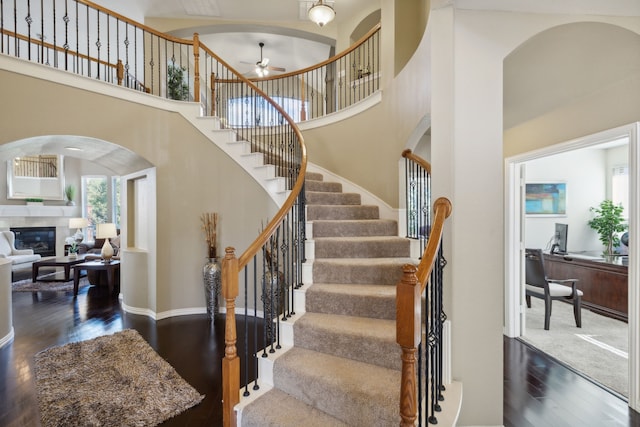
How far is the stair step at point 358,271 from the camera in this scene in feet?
9.26

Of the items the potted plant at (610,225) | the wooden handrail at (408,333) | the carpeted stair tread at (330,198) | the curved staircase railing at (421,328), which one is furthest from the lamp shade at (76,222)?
the potted plant at (610,225)

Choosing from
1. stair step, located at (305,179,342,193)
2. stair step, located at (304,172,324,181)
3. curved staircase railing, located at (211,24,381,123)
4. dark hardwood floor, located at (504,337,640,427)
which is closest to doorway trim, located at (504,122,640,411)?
dark hardwood floor, located at (504,337,640,427)

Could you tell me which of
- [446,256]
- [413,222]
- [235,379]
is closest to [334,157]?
[413,222]

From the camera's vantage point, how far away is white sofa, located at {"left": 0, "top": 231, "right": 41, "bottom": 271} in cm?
717

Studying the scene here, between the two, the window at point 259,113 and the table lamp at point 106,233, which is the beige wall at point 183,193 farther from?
the table lamp at point 106,233

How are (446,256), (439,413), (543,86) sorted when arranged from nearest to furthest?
(439,413) < (446,256) < (543,86)

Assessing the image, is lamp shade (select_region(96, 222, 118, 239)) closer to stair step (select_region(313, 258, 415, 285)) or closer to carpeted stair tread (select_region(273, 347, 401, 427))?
stair step (select_region(313, 258, 415, 285))

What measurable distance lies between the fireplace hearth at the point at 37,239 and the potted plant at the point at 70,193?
929 millimetres

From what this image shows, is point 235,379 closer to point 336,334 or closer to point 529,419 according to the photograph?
point 336,334

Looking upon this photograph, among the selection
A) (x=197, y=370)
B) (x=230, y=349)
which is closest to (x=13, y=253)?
(x=197, y=370)

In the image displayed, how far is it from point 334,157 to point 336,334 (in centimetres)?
325

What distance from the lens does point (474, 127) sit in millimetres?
2131

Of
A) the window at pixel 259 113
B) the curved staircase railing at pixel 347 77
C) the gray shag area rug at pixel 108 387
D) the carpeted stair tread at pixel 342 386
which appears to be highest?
the curved staircase railing at pixel 347 77

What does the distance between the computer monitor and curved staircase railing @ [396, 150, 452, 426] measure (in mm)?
4729
